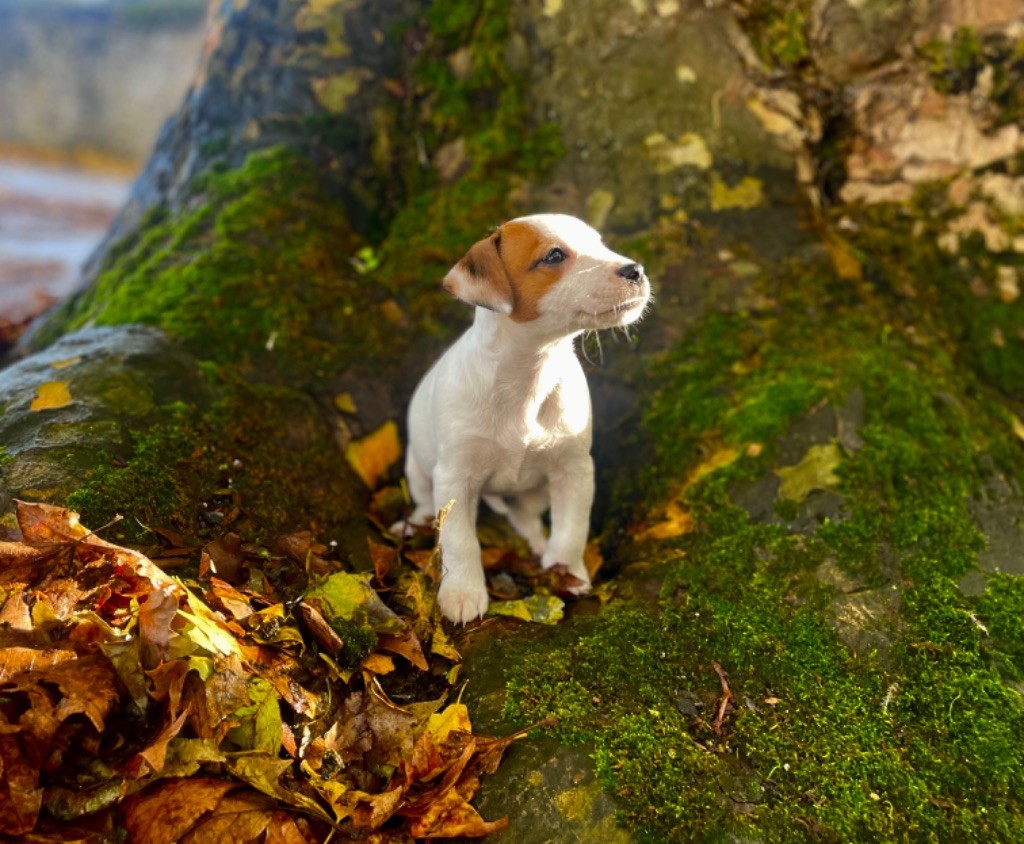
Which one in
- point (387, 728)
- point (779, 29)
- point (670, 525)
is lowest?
point (670, 525)

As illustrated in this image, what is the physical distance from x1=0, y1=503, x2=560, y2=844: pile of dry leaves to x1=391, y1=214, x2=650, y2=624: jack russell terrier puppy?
2.75ft

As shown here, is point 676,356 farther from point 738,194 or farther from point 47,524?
point 47,524

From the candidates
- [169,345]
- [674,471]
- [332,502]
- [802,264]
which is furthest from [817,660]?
[169,345]

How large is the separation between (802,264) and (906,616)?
267cm

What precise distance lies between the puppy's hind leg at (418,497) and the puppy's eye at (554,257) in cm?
166

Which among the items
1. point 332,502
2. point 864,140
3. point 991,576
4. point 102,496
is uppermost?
point 102,496

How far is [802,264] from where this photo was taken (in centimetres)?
515

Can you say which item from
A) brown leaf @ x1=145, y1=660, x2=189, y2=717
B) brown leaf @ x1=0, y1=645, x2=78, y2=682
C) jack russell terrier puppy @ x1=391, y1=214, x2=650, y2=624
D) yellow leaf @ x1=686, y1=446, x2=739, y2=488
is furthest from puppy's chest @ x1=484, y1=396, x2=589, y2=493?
brown leaf @ x1=0, y1=645, x2=78, y2=682

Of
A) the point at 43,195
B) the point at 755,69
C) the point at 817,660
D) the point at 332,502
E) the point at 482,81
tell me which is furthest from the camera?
the point at 43,195

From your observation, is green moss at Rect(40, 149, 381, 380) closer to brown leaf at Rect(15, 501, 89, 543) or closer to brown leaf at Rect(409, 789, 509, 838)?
brown leaf at Rect(15, 501, 89, 543)

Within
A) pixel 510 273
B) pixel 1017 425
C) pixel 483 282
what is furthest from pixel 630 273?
pixel 1017 425

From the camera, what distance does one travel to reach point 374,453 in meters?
4.86

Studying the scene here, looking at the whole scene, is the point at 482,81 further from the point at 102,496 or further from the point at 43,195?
the point at 43,195

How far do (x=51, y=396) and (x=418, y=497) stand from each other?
199 cm
